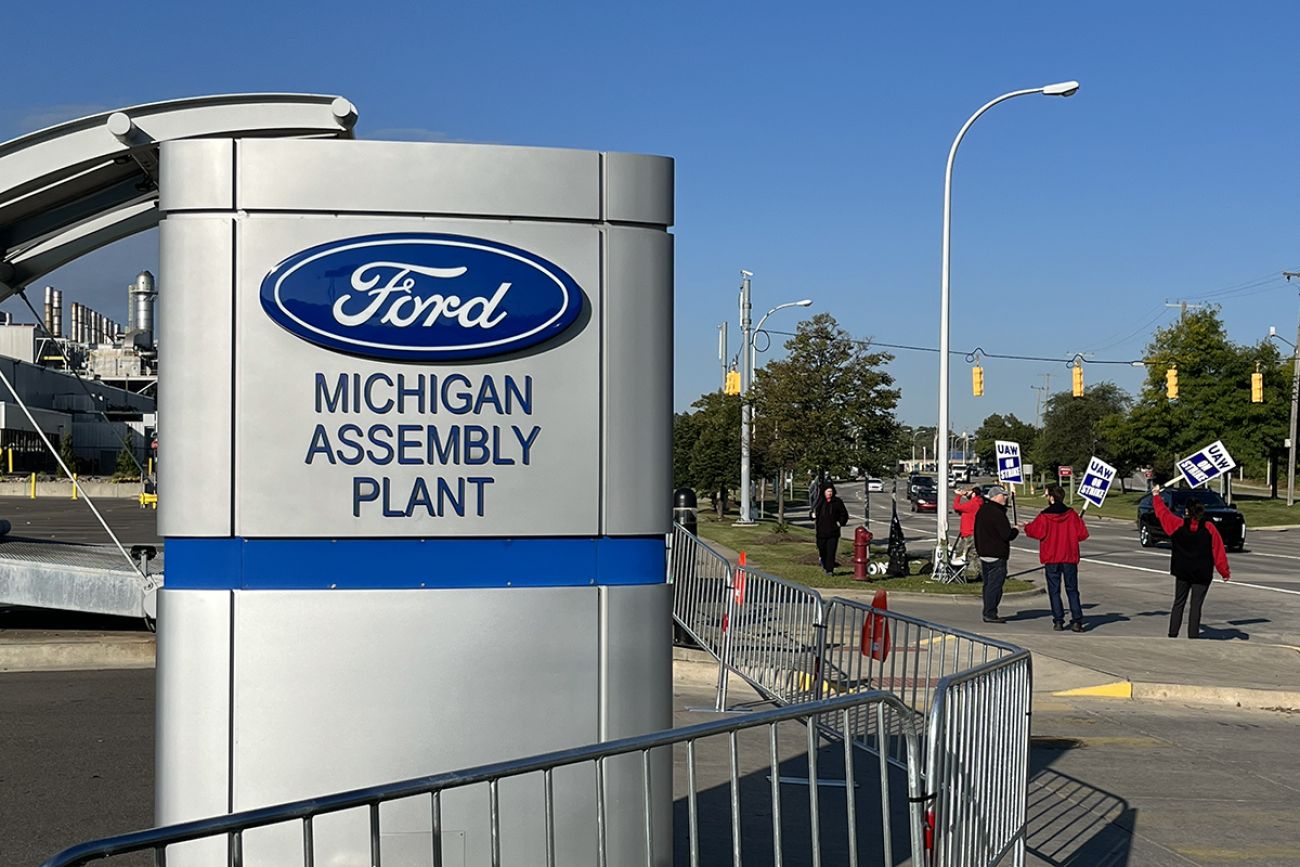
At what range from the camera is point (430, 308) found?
16.5ft

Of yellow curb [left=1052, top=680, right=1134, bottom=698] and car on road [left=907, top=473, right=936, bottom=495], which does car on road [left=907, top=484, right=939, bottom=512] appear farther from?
yellow curb [left=1052, top=680, right=1134, bottom=698]

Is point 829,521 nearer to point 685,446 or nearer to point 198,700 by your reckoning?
point 198,700

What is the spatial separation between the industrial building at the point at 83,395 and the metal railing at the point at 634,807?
5777 cm

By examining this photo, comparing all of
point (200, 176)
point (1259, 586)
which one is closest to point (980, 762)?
point (200, 176)

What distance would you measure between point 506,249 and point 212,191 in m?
1.07

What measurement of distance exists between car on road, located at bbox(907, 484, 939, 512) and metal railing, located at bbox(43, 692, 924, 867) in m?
57.2

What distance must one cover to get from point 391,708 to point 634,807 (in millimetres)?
973

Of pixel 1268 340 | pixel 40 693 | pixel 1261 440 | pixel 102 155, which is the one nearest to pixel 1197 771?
pixel 102 155

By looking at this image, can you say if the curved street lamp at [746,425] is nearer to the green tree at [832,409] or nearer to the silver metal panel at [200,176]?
the green tree at [832,409]

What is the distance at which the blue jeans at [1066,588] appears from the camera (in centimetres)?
1830

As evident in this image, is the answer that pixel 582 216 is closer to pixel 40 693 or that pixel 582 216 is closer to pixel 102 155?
pixel 102 155

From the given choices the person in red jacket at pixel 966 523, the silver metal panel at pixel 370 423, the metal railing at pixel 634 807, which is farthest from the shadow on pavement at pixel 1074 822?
the person in red jacket at pixel 966 523

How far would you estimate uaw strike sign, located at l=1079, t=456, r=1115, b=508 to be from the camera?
23797 mm

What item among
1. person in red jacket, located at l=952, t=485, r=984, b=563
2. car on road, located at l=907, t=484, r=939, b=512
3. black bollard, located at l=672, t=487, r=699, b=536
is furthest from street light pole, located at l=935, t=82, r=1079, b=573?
car on road, located at l=907, t=484, r=939, b=512
